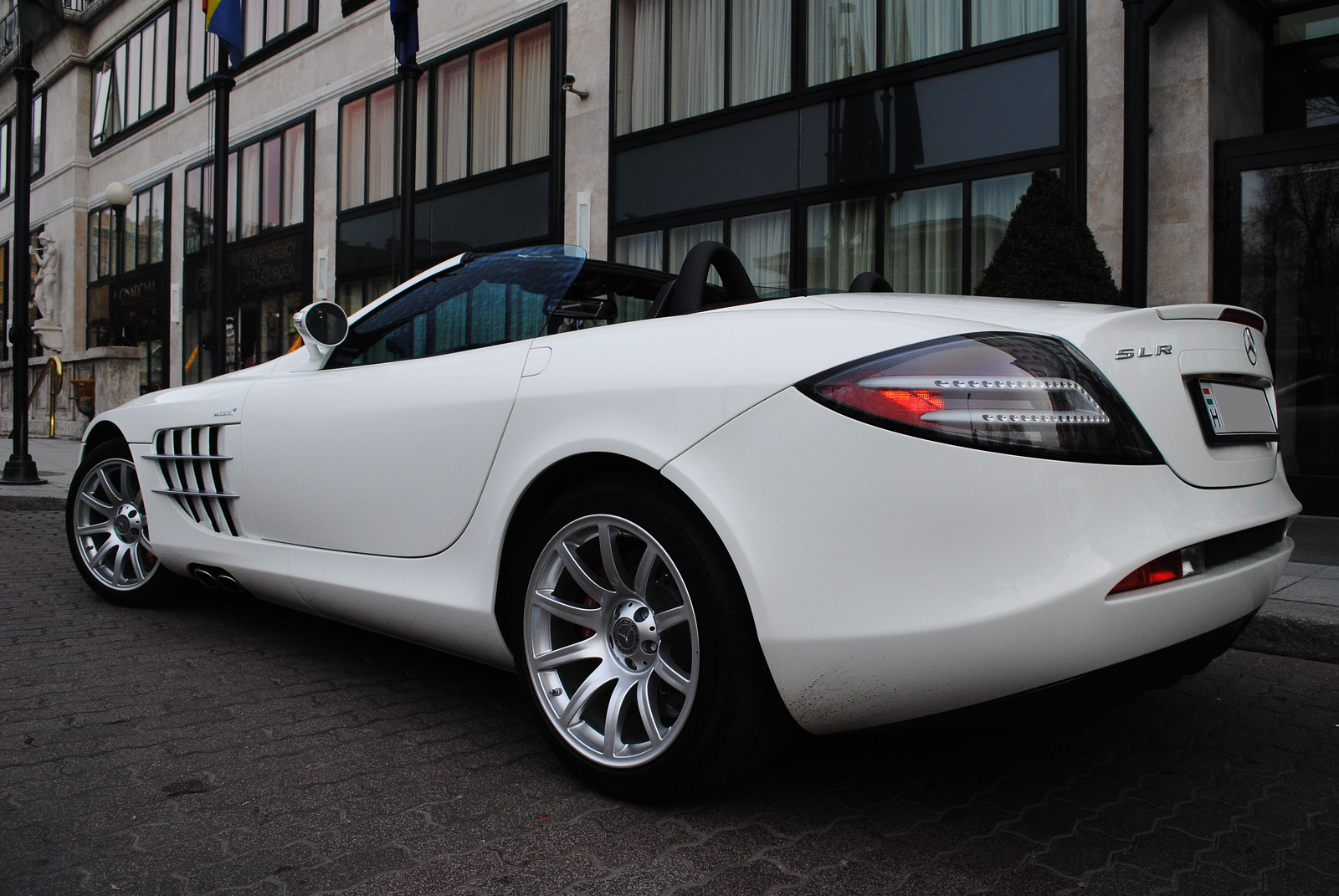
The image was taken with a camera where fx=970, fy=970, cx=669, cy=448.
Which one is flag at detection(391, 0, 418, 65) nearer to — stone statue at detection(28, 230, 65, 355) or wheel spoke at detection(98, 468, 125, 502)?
wheel spoke at detection(98, 468, 125, 502)

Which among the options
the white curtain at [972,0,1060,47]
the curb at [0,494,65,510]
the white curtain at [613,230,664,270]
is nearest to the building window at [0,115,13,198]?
the white curtain at [613,230,664,270]

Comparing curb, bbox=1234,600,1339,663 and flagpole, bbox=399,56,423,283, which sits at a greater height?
flagpole, bbox=399,56,423,283

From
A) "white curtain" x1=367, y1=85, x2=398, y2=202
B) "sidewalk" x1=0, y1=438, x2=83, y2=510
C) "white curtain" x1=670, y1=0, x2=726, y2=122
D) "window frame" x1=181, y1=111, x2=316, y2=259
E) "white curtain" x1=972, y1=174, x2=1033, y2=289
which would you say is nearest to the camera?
"sidewalk" x1=0, y1=438, x2=83, y2=510

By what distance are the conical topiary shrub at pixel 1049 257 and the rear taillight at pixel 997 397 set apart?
5.33m

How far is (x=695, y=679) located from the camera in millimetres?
2078

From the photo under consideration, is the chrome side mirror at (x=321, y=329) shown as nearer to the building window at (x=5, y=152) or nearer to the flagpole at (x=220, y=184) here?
the flagpole at (x=220, y=184)

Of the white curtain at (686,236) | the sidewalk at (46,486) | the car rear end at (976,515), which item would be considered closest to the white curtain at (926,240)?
the white curtain at (686,236)

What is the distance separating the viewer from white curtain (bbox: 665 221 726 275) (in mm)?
11922

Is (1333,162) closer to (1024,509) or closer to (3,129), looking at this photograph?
(1024,509)

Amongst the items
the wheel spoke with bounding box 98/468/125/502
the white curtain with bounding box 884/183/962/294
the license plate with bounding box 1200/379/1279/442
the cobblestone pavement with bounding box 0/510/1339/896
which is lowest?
the cobblestone pavement with bounding box 0/510/1339/896

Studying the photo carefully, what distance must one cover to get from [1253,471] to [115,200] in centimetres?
→ 2254

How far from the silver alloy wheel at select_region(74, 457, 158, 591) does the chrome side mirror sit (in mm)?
1261

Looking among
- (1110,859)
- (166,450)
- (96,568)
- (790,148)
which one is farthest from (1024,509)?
(790,148)

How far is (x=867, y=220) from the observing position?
10414mm
